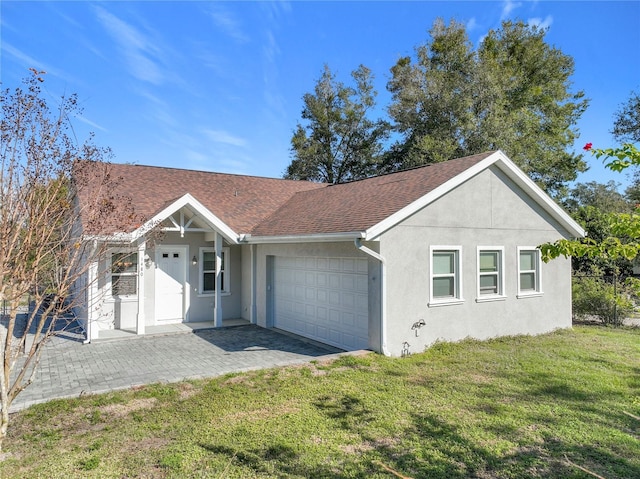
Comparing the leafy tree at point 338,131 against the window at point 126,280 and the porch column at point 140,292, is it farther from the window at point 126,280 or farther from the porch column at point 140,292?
the porch column at point 140,292

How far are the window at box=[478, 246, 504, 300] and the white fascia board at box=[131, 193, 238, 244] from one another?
25.0ft

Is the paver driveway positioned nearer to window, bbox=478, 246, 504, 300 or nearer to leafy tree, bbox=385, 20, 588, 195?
window, bbox=478, 246, 504, 300

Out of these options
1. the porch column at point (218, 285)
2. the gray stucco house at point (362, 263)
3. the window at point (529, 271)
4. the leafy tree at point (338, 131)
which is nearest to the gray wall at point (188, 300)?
the gray stucco house at point (362, 263)

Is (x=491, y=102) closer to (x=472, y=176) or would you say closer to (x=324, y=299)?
(x=472, y=176)

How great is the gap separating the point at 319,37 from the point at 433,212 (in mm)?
9552

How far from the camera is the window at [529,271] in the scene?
1227 cm

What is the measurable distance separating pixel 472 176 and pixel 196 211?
8.21 metres

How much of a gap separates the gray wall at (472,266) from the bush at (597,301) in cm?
247

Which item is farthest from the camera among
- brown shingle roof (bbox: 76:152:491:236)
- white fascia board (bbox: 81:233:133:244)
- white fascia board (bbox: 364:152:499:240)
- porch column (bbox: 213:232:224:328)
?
porch column (bbox: 213:232:224:328)

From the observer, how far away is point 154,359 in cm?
938

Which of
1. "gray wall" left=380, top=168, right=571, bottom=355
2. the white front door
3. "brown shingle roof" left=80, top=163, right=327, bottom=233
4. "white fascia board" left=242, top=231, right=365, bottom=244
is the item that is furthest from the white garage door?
the white front door

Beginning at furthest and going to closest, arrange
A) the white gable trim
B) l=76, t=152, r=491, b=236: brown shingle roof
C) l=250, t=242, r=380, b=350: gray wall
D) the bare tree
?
l=76, t=152, r=491, b=236: brown shingle roof → l=250, t=242, r=380, b=350: gray wall → the white gable trim → the bare tree

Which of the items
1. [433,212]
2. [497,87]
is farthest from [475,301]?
[497,87]

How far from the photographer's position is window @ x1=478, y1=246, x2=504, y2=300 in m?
11.3
